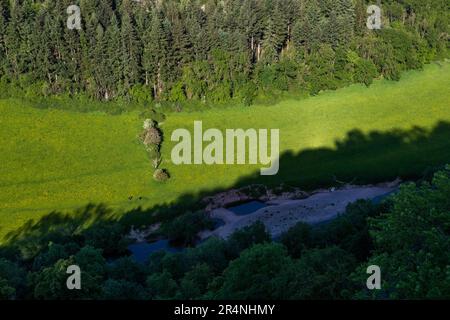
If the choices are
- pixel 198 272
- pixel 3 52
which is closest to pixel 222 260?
pixel 198 272

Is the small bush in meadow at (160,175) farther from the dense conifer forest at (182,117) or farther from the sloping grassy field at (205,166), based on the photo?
the sloping grassy field at (205,166)

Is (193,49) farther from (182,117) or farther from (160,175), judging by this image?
(160,175)

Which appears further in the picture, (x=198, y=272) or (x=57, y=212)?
(x=57, y=212)

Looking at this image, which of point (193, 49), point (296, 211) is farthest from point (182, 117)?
point (296, 211)

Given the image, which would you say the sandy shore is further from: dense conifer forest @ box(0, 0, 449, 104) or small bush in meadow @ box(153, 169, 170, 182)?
dense conifer forest @ box(0, 0, 449, 104)

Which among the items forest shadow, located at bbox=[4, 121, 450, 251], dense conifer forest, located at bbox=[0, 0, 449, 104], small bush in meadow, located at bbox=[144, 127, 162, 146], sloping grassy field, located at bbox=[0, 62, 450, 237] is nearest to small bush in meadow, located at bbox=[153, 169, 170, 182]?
sloping grassy field, located at bbox=[0, 62, 450, 237]

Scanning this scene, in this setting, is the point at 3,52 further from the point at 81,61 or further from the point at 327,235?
the point at 327,235
